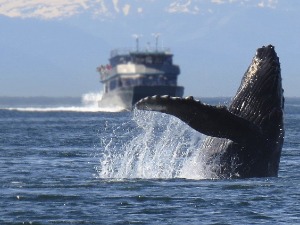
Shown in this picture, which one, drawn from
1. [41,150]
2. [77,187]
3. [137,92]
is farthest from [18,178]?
[137,92]

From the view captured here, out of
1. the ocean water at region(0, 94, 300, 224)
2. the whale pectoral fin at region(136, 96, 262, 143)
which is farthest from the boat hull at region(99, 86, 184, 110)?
the whale pectoral fin at region(136, 96, 262, 143)

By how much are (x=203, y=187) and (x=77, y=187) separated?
2.33 meters

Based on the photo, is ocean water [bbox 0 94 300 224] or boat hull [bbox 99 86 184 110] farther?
boat hull [bbox 99 86 184 110]

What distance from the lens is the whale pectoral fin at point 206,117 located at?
18000 mm

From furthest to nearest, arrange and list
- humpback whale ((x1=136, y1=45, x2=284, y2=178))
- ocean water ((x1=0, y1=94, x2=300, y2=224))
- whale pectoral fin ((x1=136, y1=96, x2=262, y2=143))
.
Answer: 1. humpback whale ((x1=136, y1=45, x2=284, y2=178))
2. whale pectoral fin ((x1=136, y1=96, x2=262, y2=143))
3. ocean water ((x1=0, y1=94, x2=300, y2=224))

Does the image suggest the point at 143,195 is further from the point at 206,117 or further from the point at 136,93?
the point at 136,93

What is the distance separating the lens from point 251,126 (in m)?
19.2

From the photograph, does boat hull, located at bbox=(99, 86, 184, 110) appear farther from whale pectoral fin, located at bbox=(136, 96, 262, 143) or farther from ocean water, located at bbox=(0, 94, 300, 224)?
whale pectoral fin, located at bbox=(136, 96, 262, 143)

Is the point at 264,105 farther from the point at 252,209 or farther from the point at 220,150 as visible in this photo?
the point at 252,209

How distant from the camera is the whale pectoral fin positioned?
18000 millimetres

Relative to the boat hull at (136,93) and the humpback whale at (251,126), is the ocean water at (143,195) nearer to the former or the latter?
A: the humpback whale at (251,126)

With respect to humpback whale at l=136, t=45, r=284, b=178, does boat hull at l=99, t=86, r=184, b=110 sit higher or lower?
higher

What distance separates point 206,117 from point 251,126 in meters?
1.02

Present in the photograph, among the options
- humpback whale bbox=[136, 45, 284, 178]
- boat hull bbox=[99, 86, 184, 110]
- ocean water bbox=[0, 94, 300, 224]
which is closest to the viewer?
ocean water bbox=[0, 94, 300, 224]
